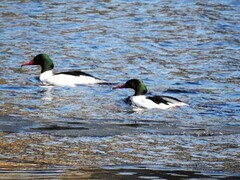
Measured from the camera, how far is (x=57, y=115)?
52.2ft

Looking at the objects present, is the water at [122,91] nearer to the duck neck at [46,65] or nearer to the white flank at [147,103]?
the white flank at [147,103]

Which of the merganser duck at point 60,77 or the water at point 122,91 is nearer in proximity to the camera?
the water at point 122,91

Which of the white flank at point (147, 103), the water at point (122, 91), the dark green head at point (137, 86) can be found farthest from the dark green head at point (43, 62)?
the white flank at point (147, 103)

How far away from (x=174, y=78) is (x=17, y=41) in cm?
607

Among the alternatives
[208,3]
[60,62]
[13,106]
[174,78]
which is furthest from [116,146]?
[208,3]

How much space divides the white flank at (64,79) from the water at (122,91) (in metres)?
0.23

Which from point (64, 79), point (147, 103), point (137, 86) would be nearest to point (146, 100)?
point (147, 103)

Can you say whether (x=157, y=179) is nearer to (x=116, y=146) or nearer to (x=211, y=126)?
(x=116, y=146)

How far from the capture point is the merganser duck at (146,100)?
17.2 metres

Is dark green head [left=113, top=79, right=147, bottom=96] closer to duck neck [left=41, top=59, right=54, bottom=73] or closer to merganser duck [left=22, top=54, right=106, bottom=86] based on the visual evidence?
merganser duck [left=22, top=54, right=106, bottom=86]

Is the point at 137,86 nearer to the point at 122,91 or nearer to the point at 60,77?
the point at 122,91

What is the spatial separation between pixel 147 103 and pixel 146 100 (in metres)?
0.12

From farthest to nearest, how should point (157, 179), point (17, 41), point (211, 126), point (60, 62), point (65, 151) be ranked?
point (17, 41) < point (60, 62) < point (211, 126) < point (65, 151) < point (157, 179)

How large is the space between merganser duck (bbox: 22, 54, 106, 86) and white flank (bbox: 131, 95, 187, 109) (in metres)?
2.07
